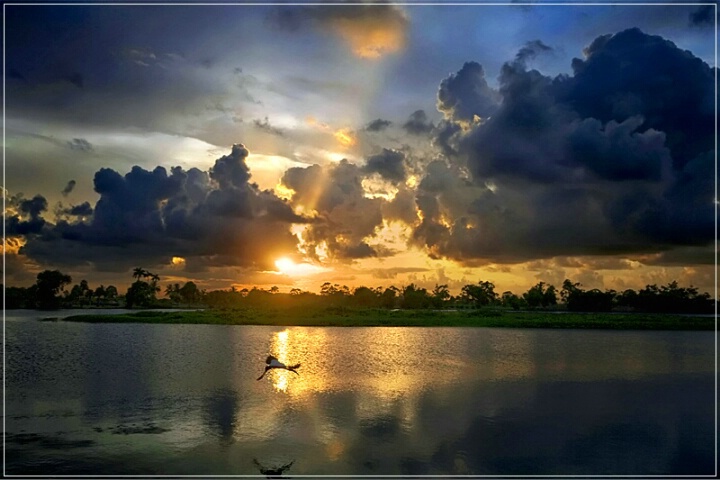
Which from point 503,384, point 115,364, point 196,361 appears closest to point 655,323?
point 503,384

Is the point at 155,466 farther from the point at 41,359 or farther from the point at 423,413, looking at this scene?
the point at 41,359

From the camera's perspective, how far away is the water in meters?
18.0

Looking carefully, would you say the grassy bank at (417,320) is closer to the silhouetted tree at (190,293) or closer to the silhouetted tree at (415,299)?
the silhouetted tree at (415,299)

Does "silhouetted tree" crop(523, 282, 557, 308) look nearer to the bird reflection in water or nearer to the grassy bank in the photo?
the grassy bank

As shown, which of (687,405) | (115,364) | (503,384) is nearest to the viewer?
(687,405)

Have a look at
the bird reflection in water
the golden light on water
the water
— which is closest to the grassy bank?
the golden light on water

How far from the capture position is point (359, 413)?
24.5 metres

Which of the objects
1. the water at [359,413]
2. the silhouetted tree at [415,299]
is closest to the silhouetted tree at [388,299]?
the silhouetted tree at [415,299]

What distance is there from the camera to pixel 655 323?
8381 centimetres

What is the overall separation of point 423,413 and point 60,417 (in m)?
16.2

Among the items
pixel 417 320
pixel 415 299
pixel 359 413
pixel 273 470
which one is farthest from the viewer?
pixel 415 299

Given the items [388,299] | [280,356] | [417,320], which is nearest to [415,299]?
[388,299]

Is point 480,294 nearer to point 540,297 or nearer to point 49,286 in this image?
point 540,297

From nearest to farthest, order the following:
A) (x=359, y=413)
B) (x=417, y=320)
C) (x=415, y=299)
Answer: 1. (x=359, y=413)
2. (x=417, y=320)
3. (x=415, y=299)
